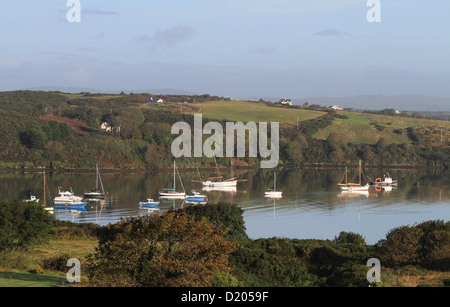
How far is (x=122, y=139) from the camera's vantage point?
9244 centimetres

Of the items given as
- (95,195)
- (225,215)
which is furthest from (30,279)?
(95,195)

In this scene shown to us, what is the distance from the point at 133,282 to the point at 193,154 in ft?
254

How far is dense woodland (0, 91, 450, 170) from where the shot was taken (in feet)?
275

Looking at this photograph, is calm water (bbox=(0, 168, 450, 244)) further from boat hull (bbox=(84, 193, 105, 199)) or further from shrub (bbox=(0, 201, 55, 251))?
shrub (bbox=(0, 201, 55, 251))

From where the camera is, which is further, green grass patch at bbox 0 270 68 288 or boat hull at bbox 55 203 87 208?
boat hull at bbox 55 203 87 208

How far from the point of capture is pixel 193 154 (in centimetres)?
9050

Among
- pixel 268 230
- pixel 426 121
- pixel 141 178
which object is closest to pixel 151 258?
pixel 268 230

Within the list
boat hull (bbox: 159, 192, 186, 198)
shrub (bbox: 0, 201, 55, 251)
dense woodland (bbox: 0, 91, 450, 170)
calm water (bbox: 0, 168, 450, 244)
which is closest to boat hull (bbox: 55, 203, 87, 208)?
calm water (bbox: 0, 168, 450, 244)

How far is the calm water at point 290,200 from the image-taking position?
Answer: 132ft

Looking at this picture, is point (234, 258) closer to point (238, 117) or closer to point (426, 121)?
point (238, 117)

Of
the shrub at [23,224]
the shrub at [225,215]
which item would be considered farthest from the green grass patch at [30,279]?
the shrub at [225,215]

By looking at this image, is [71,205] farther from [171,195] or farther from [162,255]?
[162,255]

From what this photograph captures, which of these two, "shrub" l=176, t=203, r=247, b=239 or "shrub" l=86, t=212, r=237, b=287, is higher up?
"shrub" l=86, t=212, r=237, b=287

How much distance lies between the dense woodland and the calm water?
10448 millimetres
